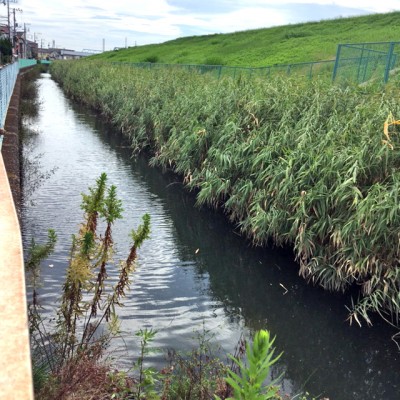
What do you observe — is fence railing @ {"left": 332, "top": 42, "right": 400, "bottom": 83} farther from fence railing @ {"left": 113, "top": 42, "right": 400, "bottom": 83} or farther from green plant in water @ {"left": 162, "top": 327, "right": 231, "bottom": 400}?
green plant in water @ {"left": 162, "top": 327, "right": 231, "bottom": 400}

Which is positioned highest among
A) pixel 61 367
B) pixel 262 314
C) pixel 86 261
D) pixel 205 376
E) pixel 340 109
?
pixel 340 109

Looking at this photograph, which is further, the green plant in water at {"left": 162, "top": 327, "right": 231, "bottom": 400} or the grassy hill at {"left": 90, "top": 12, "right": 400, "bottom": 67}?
the grassy hill at {"left": 90, "top": 12, "right": 400, "bottom": 67}

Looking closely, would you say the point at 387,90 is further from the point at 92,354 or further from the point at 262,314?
the point at 92,354

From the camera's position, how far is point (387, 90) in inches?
328

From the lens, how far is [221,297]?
6.85 m

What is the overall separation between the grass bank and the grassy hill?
958 inches

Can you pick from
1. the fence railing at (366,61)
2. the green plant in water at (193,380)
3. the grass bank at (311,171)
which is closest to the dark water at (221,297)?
the grass bank at (311,171)

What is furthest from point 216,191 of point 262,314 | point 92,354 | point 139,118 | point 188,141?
point 139,118

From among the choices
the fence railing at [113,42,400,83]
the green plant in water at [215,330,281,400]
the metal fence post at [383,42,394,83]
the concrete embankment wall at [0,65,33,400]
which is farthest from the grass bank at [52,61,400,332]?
the green plant in water at [215,330,281,400]

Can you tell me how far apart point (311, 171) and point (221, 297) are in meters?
2.17

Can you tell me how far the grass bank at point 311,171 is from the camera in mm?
6074

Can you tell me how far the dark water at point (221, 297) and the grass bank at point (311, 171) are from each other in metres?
0.33

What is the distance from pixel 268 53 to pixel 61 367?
138 feet

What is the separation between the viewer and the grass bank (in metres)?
6.07
